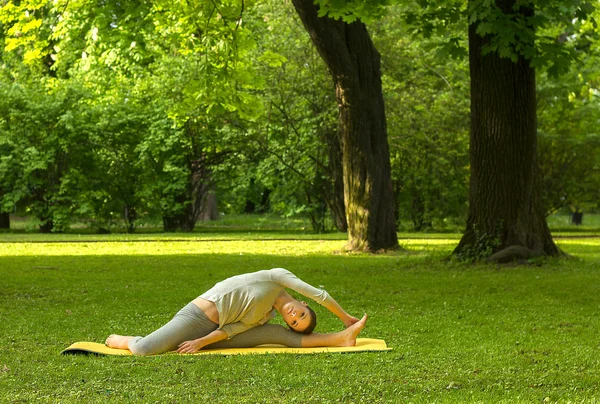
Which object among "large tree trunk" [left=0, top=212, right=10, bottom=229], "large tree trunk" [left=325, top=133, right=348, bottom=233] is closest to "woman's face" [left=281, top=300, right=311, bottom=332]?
"large tree trunk" [left=325, top=133, right=348, bottom=233]

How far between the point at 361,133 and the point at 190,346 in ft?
38.4

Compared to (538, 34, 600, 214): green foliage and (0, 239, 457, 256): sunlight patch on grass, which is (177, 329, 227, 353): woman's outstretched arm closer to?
(0, 239, 457, 256): sunlight patch on grass

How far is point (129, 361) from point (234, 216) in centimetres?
3713

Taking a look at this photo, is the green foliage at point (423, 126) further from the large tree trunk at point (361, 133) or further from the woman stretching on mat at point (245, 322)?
the woman stretching on mat at point (245, 322)

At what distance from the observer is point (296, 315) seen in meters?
7.93

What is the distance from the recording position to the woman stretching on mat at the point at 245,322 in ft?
25.5

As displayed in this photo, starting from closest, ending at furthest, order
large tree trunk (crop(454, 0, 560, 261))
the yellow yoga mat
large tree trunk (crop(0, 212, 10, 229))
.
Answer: the yellow yoga mat, large tree trunk (crop(454, 0, 560, 261)), large tree trunk (crop(0, 212, 10, 229))

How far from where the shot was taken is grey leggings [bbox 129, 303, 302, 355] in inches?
303

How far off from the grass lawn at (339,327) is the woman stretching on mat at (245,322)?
32 centimetres

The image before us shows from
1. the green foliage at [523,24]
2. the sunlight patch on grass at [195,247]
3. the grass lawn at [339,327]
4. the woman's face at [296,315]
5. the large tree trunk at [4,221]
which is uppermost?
the green foliage at [523,24]

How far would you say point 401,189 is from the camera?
29.9 meters

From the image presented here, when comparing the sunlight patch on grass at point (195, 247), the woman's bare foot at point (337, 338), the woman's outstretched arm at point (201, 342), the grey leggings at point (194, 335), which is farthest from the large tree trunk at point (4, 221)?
the woman's bare foot at point (337, 338)

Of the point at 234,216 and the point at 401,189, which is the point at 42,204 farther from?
the point at 234,216

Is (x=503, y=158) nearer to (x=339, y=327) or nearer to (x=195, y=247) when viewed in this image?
(x=339, y=327)
